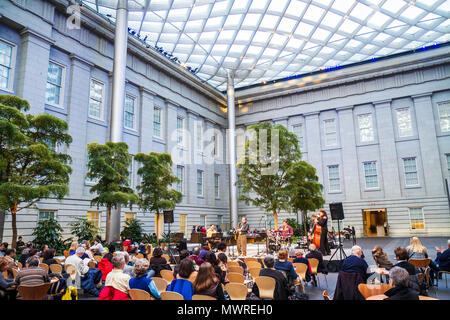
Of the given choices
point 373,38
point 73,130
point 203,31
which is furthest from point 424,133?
point 73,130

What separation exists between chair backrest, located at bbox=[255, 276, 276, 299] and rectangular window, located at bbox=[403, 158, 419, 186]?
85.4ft

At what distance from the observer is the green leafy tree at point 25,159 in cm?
1003

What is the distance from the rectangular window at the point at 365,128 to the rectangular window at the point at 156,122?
1833cm

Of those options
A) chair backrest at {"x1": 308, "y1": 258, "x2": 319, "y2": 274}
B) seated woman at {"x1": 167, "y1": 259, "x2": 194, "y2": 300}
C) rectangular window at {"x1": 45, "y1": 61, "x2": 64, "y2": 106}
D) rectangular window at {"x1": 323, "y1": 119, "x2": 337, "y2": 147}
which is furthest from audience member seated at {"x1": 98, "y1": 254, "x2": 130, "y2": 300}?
rectangular window at {"x1": 323, "y1": 119, "x2": 337, "y2": 147}

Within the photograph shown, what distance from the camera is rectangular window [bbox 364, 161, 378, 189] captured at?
2812 centimetres

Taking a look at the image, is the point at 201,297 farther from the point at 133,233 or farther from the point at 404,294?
the point at 133,233

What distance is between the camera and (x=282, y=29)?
25.4 meters

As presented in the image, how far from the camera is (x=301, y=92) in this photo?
105 ft

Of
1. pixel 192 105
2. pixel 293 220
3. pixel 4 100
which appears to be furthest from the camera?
pixel 192 105

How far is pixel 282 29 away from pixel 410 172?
52.9 feet

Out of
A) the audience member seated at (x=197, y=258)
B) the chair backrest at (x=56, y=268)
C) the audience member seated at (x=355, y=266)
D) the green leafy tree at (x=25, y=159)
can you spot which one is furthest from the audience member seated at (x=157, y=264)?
the green leafy tree at (x=25, y=159)

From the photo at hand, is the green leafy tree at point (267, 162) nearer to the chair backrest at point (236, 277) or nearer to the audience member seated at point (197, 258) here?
the audience member seated at point (197, 258)
